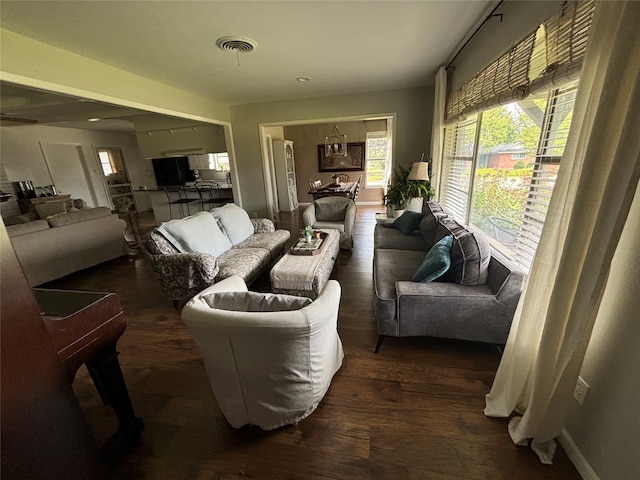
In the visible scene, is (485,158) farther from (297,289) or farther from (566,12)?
(297,289)

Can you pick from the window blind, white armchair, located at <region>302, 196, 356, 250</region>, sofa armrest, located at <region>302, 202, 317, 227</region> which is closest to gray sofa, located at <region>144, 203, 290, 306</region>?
sofa armrest, located at <region>302, 202, 317, 227</region>

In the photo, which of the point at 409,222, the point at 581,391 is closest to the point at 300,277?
the point at 409,222

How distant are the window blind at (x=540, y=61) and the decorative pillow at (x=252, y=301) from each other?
1758 millimetres

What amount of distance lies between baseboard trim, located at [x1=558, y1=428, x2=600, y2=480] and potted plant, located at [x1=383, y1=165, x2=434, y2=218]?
10.3ft

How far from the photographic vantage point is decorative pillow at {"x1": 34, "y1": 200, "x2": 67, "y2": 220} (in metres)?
4.48

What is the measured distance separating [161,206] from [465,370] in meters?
7.14

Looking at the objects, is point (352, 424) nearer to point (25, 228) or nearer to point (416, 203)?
point (416, 203)

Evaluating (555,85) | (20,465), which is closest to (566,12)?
(555,85)

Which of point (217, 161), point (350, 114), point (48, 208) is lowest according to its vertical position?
point (48, 208)

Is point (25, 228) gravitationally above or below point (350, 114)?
below

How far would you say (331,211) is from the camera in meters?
4.36

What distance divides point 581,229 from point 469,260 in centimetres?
82

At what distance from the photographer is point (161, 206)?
6512 mm

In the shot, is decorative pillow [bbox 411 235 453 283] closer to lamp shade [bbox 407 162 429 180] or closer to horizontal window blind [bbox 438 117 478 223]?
horizontal window blind [bbox 438 117 478 223]
